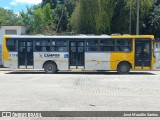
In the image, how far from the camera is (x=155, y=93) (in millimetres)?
14375

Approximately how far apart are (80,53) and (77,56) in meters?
0.31

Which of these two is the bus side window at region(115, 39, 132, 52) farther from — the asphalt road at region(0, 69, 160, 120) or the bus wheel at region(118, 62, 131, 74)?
the asphalt road at region(0, 69, 160, 120)

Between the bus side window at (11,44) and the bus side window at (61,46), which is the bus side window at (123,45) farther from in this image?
the bus side window at (11,44)

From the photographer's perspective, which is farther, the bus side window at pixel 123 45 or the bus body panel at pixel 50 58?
the bus body panel at pixel 50 58

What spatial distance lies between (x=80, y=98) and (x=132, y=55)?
14.0 m

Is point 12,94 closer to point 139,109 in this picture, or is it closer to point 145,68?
point 139,109

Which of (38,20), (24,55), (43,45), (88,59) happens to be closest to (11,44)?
(24,55)

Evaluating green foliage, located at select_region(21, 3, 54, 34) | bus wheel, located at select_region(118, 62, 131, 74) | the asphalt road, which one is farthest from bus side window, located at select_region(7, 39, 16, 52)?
green foliage, located at select_region(21, 3, 54, 34)

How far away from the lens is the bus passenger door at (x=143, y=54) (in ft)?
85.1

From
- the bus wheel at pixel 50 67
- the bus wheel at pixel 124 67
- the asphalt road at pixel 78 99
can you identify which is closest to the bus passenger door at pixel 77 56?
the bus wheel at pixel 50 67

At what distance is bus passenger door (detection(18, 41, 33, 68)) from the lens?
86.4ft


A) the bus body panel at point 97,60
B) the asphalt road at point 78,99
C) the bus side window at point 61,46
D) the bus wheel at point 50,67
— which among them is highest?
the bus side window at point 61,46

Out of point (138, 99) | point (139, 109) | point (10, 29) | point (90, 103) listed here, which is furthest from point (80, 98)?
point (10, 29)

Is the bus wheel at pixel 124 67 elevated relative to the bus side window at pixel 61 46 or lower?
lower
